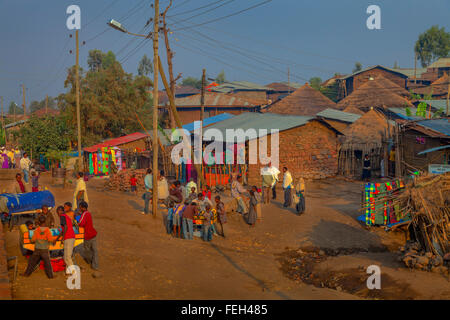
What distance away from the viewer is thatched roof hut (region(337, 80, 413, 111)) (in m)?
38.9

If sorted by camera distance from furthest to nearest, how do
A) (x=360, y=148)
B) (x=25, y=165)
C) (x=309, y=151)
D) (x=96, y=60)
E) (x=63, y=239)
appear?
(x=96, y=60), (x=360, y=148), (x=309, y=151), (x=25, y=165), (x=63, y=239)

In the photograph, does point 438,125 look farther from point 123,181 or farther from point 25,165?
point 25,165

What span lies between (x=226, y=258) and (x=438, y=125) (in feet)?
38.8

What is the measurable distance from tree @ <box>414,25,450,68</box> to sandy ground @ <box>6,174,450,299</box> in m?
66.3

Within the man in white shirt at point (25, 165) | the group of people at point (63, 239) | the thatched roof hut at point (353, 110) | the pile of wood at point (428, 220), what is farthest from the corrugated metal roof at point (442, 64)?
the group of people at point (63, 239)

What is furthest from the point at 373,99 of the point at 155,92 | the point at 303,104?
the point at 155,92

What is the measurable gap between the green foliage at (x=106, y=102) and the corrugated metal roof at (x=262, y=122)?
11.6 m

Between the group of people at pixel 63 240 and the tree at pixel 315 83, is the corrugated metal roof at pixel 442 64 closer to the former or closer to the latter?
the tree at pixel 315 83

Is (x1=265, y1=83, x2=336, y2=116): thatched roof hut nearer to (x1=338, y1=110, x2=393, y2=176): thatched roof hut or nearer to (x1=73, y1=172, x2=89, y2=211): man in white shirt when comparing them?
(x1=338, y1=110, x2=393, y2=176): thatched roof hut

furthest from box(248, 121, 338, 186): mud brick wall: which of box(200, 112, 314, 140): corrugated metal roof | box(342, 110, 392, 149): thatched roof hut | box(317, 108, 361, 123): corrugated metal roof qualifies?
box(317, 108, 361, 123): corrugated metal roof

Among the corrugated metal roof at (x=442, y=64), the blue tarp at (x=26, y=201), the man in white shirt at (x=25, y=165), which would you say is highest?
the corrugated metal roof at (x=442, y=64)

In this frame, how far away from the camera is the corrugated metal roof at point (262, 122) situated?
76.0 feet

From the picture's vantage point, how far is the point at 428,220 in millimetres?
11516
